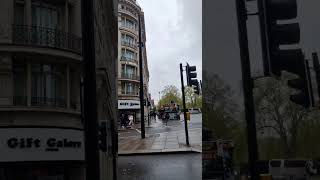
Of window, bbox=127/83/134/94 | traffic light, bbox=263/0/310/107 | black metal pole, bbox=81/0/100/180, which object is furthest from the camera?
window, bbox=127/83/134/94

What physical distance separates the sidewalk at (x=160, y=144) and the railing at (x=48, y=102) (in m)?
14.7

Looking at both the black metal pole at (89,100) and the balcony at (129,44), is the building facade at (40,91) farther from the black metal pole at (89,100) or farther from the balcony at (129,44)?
the balcony at (129,44)

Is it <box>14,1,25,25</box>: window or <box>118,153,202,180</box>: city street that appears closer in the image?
<box>14,1,25,25</box>: window

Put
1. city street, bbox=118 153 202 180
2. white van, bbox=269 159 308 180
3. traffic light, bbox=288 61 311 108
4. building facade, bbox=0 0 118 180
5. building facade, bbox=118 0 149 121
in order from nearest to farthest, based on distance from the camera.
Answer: traffic light, bbox=288 61 311 108 < white van, bbox=269 159 308 180 < building facade, bbox=0 0 118 180 < city street, bbox=118 153 202 180 < building facade, bbox=118 0 149 121

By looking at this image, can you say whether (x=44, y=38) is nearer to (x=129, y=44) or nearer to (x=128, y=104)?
(x=128, y=104)

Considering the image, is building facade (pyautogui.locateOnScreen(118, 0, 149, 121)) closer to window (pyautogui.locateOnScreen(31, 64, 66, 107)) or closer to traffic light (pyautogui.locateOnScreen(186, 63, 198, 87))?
traffic light (pyautogui.locateOnScreen(186, 63, 198, 87))

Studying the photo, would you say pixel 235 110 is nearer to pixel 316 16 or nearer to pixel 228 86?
pixel 228 86

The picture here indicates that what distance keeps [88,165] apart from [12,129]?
39.1 feet

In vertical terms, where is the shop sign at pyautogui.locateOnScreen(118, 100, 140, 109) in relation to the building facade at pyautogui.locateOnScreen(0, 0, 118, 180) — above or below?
above

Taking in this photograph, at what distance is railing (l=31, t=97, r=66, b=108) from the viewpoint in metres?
21.3

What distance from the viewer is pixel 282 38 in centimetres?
658

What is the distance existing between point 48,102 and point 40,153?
7.00ft

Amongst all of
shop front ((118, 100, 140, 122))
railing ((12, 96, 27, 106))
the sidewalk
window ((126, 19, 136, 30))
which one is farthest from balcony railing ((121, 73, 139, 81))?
railing ((12, 96, 27, 106))

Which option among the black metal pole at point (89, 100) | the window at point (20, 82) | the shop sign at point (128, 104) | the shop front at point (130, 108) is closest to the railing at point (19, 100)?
the window at point (20, 82)
